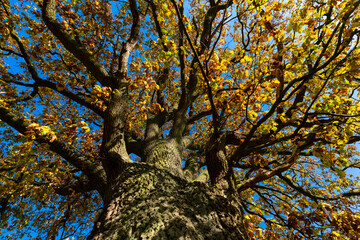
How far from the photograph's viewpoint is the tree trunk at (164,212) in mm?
1770

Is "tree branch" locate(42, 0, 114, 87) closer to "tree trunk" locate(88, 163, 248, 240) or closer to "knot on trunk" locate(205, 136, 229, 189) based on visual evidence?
"tree trunk" locate(88, 163, 248, 240)

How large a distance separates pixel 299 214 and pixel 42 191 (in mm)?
5767

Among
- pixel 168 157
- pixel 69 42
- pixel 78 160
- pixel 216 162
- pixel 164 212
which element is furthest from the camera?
pixel 69 42

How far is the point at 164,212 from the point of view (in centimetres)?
200

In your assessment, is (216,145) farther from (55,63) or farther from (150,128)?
(55,63)

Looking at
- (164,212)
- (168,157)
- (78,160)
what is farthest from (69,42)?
(164,212)

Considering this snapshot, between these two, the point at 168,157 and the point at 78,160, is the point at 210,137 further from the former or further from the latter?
the point at 78,160

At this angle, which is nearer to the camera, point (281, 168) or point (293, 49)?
point (293, 49)

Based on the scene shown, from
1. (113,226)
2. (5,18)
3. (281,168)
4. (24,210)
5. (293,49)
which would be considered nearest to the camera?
(113,226)

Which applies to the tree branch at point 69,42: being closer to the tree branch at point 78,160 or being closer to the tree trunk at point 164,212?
the tree branch at point 78,160

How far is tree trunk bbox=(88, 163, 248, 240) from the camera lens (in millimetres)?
1770

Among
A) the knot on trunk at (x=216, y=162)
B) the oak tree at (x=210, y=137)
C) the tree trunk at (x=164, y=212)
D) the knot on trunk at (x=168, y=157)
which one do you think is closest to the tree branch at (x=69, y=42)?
the oak tree at (x=210, y=137)

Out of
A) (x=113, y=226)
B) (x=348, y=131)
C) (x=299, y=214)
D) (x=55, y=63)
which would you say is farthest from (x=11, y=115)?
(x=348, y=131)

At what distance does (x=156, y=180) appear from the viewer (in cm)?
274
